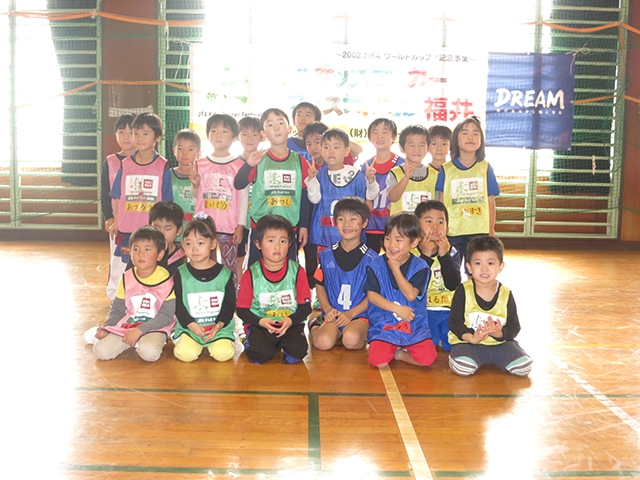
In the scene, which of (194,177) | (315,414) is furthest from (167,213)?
(315,414)

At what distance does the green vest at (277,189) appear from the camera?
3.84 meters

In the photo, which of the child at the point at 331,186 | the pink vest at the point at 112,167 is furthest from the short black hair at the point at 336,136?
the pink vest at the point at 112,167

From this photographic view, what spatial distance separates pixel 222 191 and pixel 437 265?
1.38 meters

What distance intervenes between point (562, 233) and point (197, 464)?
6.69 metres

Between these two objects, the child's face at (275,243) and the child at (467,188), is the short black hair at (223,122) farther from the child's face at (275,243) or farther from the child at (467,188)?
the child at (467,188)

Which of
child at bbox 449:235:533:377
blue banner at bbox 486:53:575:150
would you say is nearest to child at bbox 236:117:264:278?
child at bbox 449:235:533:377

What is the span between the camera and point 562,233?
782 cm

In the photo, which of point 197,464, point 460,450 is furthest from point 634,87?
point 197,464

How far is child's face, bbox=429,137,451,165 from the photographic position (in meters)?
4.21

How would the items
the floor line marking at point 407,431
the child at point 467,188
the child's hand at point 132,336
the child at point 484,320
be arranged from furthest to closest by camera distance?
the child at point 467,188
the child's hand at point 132,336
the child at point 484,320
the floor line marking at point 407,431

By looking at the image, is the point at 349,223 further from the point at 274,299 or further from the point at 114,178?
the point at 114,178

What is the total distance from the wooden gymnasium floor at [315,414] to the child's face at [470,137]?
1.18 meters

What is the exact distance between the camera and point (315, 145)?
415 centimetres

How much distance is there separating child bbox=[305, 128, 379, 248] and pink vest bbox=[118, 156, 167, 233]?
948 millimetres
